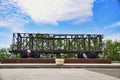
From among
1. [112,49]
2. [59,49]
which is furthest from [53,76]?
[112,49]

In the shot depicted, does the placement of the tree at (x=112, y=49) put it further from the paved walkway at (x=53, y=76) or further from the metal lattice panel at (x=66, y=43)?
the paved walkway at (x=53, y=76)

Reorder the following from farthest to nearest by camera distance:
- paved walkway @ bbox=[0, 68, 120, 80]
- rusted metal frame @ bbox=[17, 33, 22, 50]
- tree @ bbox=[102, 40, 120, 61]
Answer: tree @ bbox=[102, 40, 120, 61]
rusted metal frame @ bbox=[17, 33, 22, 50]
paved walkway @ bbox=[0, 68, 120, 80]

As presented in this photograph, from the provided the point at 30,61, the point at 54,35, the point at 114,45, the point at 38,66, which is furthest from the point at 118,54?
the point at 38,66

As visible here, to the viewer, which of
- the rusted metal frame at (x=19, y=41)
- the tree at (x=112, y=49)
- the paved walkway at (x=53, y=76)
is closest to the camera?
the paved walkway at (x=53, y=76)

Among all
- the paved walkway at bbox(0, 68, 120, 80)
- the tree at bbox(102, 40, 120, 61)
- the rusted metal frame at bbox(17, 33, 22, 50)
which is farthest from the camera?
the tree at bbox(102, 40, 120, 61)

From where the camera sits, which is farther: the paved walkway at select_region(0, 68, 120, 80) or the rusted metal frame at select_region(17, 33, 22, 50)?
the rusted metal frame at select_region(17, 33, 22, 50)

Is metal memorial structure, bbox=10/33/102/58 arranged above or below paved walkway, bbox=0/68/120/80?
above

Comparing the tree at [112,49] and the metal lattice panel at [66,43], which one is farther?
the tree at [112,49]

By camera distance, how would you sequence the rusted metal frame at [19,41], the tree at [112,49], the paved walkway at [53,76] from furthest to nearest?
1. the tree at [112,49]
2. the rusted metal frame at [19,41]
3. the paved walkway at [53,76]

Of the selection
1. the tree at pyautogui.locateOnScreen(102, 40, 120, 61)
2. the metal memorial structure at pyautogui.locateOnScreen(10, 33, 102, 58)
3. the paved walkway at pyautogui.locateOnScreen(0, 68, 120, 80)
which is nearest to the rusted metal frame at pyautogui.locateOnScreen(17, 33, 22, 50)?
the metal memorial structure at pyautogui.locateOnScreen(10, 33, 102, 58)

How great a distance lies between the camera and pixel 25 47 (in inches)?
993

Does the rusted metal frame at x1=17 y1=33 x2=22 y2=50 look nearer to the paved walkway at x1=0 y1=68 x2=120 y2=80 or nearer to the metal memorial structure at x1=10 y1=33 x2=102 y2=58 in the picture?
the metal memorial structure at x1=10 y1=33 x2=102 y2=58

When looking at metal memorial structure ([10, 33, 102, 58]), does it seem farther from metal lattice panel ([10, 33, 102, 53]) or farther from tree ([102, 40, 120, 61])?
tree ([102, 40, 120, 61])

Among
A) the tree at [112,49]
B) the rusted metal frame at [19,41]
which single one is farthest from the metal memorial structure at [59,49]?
the tree at [112,49]
